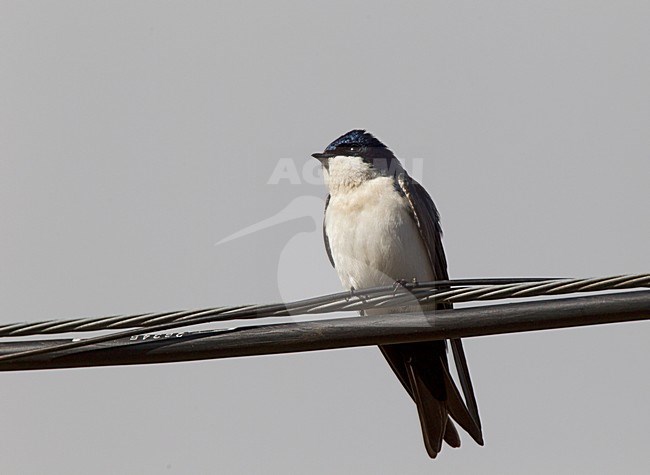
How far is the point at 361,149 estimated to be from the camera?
319 inches

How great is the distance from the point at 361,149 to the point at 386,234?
0.99 metres

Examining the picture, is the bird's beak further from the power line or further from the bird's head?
the power line

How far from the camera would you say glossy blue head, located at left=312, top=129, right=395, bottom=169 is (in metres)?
8.06

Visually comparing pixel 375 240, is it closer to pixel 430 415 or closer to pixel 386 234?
pixel 386 234

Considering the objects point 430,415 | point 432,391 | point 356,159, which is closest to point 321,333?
point 430,415

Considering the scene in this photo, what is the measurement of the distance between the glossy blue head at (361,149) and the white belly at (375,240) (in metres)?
0.46

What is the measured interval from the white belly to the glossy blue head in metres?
0.46

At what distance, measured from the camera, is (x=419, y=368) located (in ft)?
22.7

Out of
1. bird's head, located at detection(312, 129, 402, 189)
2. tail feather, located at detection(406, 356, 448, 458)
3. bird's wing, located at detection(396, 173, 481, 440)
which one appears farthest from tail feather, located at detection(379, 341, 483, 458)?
bird's head, located at detection(312, 129, 402, 189)

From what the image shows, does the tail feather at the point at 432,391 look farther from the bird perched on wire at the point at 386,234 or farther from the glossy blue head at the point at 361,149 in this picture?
the glossy blue head at the point at 361,149

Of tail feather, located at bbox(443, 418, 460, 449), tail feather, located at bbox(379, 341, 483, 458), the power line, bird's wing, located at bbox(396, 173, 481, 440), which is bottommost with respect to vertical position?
tail feather, located at bbox(443, 418, 460, 449)

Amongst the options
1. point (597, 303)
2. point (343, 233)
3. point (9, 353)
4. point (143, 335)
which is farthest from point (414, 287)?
point (343, 233)

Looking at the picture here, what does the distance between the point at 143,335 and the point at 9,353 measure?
56cm

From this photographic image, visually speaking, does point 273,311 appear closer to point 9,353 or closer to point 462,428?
point 9,353
